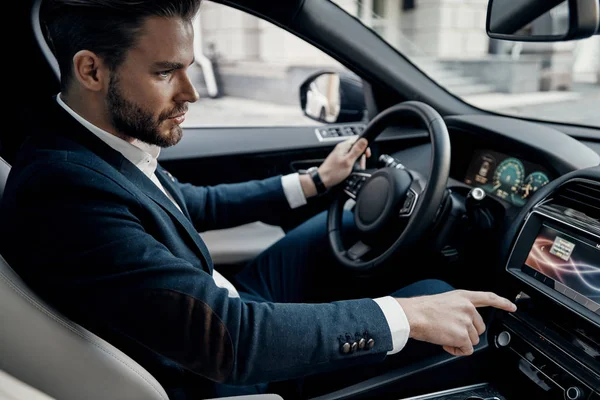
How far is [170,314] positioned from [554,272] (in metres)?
0.81

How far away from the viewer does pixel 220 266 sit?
197 cm

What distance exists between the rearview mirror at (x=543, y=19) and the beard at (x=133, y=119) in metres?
0.69

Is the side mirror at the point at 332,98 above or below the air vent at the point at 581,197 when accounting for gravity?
above

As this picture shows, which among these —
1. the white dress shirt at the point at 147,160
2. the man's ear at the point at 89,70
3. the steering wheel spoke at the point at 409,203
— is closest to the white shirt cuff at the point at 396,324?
the white dress shirt at the point at 147,160

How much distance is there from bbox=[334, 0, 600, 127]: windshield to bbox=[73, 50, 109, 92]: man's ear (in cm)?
92

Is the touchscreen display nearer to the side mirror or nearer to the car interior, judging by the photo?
the car interior

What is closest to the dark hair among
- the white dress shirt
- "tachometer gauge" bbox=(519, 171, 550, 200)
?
the white dress shirt

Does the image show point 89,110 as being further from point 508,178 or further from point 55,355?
point 508,178

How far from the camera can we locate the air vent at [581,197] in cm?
119

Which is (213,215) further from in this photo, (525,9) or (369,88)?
(525,9)

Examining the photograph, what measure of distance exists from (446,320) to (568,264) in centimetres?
33

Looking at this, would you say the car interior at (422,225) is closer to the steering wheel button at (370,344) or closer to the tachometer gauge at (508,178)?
the tachometer gauge at (508,178)

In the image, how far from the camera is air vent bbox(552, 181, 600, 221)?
3.92ft

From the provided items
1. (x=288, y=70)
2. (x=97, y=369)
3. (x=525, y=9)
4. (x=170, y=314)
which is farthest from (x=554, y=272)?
(x=288, y=70)
